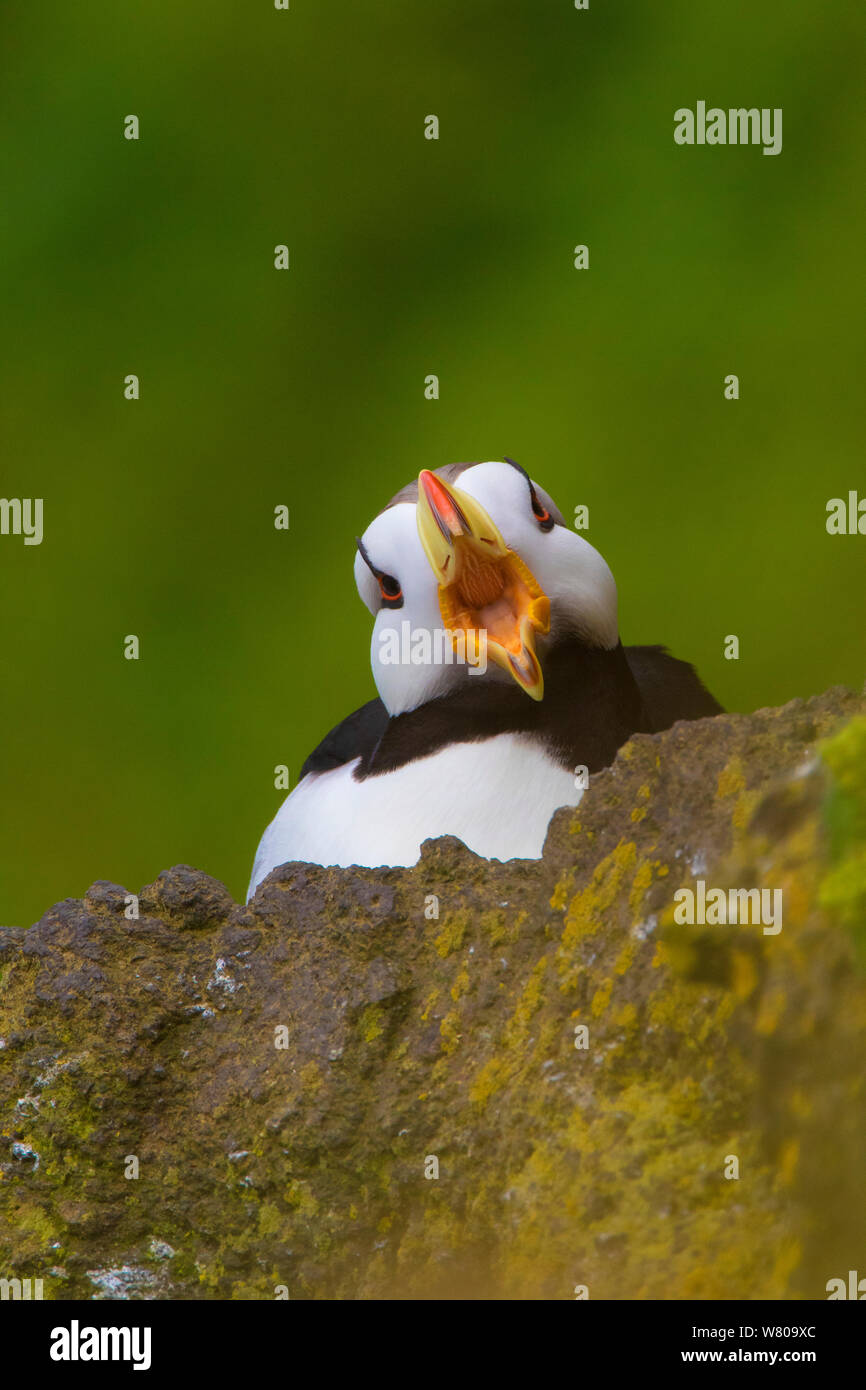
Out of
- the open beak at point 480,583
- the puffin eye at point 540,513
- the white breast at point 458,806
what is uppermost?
the puffin eye at point 540,513

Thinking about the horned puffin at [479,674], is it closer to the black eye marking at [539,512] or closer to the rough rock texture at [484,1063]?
the black eye marking at [539,512]

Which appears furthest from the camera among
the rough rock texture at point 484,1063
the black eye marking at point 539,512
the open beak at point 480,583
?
the black eye marking at point 539,512

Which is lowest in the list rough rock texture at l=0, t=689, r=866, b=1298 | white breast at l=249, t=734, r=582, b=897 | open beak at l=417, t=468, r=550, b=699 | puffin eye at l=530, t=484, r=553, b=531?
rough rock texture at l=0, t=689, r=866, b=1298

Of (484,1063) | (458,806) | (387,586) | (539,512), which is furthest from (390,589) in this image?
(484,1063)

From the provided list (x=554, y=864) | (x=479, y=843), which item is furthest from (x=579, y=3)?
(x=554, y=864)

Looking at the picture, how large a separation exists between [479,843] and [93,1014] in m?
0.98

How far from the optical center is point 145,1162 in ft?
6.41

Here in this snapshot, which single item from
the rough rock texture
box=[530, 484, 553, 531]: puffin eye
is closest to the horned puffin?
box=[530, 484, 553, 531]: puffin eye

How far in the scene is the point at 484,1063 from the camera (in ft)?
5.92

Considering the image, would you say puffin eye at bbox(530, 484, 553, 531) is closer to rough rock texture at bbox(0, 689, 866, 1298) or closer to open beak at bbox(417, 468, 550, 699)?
open beak at bbox(417, 468, 550, 699)

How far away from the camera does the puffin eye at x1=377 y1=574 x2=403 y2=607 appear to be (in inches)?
120

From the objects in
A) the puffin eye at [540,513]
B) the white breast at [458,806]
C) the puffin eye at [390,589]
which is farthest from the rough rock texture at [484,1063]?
the puffin eye at [540,513]

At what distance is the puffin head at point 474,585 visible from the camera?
283cm

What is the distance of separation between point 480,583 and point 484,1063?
1271 mm
